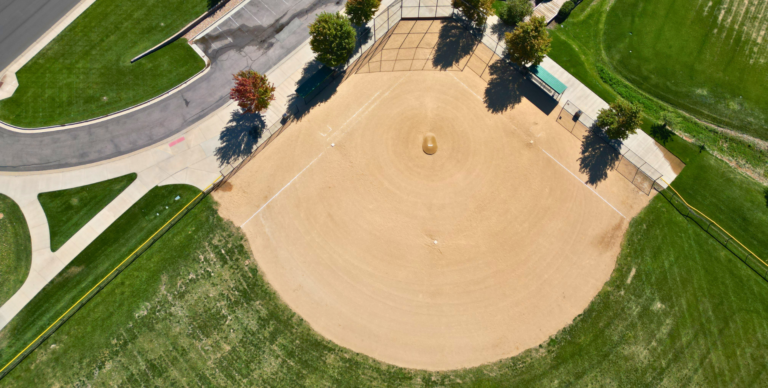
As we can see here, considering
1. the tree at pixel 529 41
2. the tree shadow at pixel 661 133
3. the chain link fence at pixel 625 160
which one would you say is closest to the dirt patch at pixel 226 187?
the tree at pixel 529 41

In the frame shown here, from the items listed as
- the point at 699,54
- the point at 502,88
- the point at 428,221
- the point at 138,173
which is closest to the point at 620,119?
the point at 502,88

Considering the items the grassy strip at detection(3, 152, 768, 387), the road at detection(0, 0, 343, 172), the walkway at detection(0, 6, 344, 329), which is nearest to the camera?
the grassy strip at detection(3, 152, 768, 387)

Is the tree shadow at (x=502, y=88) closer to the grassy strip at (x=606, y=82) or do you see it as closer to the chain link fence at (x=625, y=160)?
the chain link fence at (x=625, y=160)

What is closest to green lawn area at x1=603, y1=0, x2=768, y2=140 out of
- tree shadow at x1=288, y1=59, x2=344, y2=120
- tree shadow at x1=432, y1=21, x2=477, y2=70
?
tree shadow at x1=432, y1=21, x2=477, y2=70

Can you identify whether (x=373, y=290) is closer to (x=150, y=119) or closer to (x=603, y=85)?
(x=150, y=119)

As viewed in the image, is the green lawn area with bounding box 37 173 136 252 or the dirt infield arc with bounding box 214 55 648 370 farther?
the green lawn area with bounding box 37 173 136 252

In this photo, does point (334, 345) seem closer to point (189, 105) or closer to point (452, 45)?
point (189, 105)

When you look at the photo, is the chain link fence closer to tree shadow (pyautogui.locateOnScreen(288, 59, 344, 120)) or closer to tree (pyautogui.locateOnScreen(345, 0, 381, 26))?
tree (pyautogui.locateOnScreen(345, 0, 381, 26))
